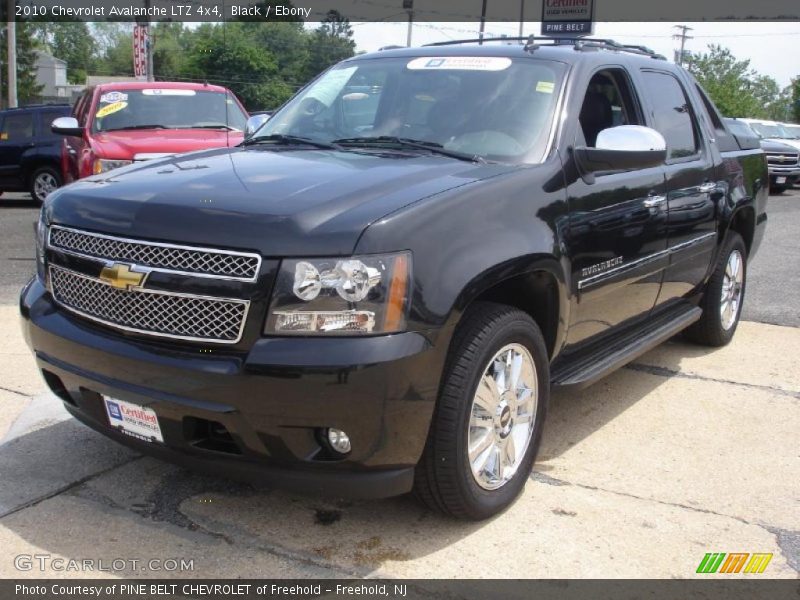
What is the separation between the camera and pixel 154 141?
945 cm

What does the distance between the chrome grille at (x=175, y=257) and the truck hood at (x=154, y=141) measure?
599cm

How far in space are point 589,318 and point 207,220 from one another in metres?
1.91

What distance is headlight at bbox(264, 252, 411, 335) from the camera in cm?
284

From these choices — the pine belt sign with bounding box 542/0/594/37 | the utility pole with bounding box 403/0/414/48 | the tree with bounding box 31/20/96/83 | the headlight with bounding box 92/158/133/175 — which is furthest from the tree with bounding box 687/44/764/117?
the tree with bounding box 31/20/96/83

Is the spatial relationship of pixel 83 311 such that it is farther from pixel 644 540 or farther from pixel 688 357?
pixel 688 357

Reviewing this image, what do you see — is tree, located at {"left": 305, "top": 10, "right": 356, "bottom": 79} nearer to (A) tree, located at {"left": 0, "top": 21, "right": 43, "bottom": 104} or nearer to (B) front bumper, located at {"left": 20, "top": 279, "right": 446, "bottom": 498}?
(A) tree, located at {"left": 0, "top": 21, "right": 43, "bottom": 104}

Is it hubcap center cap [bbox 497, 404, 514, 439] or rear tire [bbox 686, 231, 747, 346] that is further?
rear tire [bbox 686, 231, 747, 346]

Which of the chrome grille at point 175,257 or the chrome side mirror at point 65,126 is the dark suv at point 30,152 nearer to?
the chrome side mirror at point 65,126

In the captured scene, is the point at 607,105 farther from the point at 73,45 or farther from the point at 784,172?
the point at 73,45

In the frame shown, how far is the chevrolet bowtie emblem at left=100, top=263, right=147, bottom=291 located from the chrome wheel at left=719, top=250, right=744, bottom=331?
4176 millimetres

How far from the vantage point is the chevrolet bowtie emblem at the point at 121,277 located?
3035mm

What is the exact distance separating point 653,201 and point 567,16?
17.0 meters

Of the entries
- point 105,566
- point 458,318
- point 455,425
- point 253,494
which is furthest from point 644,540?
point 105,566

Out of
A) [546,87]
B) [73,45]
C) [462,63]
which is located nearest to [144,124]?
[462,63]
